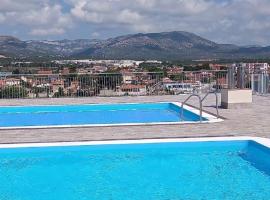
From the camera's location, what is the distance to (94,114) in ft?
40.8

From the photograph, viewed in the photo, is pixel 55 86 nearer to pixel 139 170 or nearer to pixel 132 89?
pixel 132 89

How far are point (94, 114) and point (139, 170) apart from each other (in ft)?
20.1

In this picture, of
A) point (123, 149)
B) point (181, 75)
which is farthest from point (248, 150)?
point (181, 75)

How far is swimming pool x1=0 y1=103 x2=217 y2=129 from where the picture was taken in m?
10.9

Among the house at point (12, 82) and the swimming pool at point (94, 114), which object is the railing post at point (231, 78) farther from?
the house at point (12, 82)

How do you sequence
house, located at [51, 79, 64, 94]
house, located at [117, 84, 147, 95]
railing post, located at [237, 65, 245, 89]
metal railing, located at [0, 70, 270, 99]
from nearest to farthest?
railing post, located at [237, 65, 245, 89]
metal railing, located at [0, 70, 270, 99]
house, located at [51, 79, 64, 94]
house, located at [117, 84, 147, 95]

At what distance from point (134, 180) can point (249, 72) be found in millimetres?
10059

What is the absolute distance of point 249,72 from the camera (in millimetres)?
15023

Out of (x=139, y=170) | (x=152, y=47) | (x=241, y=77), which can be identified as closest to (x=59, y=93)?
(x=241, y=77)

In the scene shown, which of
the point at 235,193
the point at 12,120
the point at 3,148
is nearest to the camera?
the point at 235,193

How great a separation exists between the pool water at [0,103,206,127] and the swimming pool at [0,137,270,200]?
3.29 m

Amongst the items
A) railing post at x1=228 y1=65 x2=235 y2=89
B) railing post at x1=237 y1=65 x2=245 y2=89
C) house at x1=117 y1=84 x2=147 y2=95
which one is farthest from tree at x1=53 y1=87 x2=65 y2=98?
railing post at x1=237 y1=65 x2=245 y2=89

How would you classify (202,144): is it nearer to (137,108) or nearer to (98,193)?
(98,193)

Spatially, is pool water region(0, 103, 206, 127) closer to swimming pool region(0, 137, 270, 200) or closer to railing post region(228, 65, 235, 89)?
railing post region(228, 65, 235, 89)
